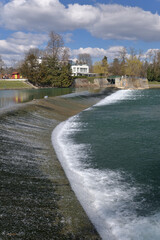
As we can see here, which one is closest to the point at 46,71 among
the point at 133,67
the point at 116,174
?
the point at 133,67

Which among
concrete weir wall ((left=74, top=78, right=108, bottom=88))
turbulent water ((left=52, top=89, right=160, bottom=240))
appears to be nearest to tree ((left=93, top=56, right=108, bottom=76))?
concrete weir wall ((left=74, top=78, right=108, bottom=88))

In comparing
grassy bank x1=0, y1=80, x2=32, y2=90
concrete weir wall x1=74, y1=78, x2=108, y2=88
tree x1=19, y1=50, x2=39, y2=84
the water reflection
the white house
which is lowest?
the water reflection

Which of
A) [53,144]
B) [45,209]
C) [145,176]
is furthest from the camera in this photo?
[53,144]

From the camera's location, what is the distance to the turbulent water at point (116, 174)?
6568mm

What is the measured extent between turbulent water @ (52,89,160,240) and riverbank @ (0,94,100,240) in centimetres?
53

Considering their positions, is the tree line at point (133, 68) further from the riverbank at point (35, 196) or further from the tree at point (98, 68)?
the riverbank at point (35, 196)

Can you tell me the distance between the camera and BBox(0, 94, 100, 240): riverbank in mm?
5699

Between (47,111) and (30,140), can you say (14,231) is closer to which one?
(30,140)

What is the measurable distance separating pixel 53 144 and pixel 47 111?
9.23 m

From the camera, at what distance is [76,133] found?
54.3 ft

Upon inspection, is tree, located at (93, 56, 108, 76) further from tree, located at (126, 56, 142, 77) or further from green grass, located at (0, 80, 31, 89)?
green grass, located at (0, 80, 31, 89)

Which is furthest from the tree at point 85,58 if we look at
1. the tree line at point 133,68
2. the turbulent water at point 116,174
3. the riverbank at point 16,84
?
the turbulent water at point 116,174

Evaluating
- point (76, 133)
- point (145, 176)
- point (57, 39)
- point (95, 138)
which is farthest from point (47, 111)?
point (57, 39)

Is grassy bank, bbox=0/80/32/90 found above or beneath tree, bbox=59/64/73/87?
beneath
